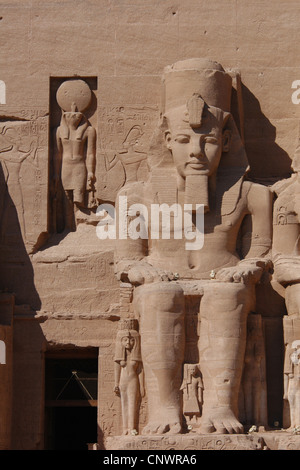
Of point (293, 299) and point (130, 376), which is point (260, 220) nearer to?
point (293, 299)

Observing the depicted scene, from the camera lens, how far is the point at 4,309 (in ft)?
48.5

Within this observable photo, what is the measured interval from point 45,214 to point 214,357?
263 cm

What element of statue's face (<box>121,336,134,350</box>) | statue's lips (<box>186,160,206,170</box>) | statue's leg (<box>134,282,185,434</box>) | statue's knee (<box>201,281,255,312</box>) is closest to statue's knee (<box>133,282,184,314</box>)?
statue's leg (<box>134,282,185,434</box>)

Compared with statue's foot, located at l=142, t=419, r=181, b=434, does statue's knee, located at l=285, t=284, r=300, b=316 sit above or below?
above

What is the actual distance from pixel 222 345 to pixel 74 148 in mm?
2895

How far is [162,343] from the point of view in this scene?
1351 cm

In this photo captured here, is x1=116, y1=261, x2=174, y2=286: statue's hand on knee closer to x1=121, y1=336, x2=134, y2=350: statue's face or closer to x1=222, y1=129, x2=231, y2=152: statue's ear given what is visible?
x1=121, y1=336, x2=134, y2=350: statue's face

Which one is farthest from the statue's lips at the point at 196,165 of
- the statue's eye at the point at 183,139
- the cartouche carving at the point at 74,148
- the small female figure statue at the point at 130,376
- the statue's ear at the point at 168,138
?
the small female figure statue at the point at 130,376

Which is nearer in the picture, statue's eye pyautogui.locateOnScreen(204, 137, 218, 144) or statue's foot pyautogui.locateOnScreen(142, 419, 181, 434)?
statue's foot pyautogui.locateOnScreen(142, 419, 181, 434)

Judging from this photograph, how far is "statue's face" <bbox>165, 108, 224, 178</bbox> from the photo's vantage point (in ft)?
46.7

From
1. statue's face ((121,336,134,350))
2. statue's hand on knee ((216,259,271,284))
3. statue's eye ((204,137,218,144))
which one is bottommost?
statue's face ((121,336,134,350))

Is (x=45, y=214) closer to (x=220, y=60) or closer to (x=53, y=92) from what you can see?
(x=53, y=92)

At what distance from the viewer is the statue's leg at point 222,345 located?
43.8ft

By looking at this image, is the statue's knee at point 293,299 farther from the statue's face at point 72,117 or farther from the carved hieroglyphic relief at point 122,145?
the statue's face at point 72,117
